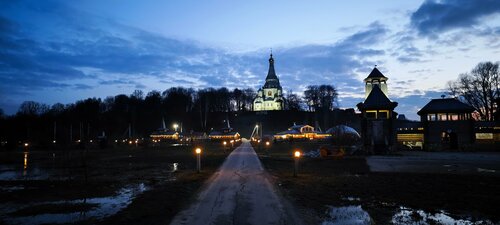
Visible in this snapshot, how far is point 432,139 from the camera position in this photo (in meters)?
60.7

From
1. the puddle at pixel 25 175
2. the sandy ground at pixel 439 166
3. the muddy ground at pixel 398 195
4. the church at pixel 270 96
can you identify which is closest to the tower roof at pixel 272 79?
the church at pixel 270 96

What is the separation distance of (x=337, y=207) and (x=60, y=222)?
26.2ft

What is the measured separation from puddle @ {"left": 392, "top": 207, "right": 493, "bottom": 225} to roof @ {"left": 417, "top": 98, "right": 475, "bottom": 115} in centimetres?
5574

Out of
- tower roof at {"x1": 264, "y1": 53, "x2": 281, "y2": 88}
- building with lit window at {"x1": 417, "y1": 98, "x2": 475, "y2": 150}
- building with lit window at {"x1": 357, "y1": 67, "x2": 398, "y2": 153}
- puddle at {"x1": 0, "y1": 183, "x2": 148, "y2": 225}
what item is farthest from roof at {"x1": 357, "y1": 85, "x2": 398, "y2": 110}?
tower roof at {"x1": 264, "y1": 53, "x2": 281, "y2": 88}

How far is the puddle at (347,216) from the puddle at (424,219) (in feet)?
2.60

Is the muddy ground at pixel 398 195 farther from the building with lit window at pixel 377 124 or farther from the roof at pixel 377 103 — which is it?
the roof at pixel 377 103

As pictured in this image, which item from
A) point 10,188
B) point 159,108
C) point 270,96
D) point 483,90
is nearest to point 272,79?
point 270,96

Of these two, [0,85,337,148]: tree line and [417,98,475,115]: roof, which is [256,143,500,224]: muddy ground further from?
[0,85,337,148]: tree line

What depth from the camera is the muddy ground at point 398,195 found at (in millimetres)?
10406

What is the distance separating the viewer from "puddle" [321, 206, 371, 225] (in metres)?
9.59

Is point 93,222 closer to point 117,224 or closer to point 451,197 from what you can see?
point 117,224

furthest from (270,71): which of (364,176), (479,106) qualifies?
(364,176)

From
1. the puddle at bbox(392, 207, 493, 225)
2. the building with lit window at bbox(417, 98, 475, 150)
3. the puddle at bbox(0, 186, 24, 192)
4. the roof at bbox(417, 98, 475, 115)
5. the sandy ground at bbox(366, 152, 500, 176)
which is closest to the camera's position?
the puddle at bbox(392, 207, 493, 225)

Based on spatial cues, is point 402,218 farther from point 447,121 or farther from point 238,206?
point 447,121
